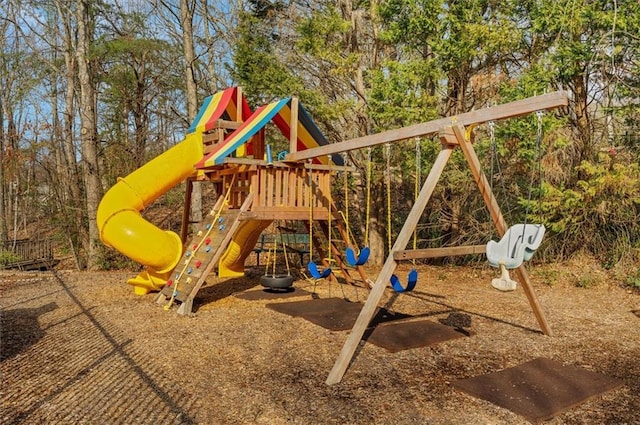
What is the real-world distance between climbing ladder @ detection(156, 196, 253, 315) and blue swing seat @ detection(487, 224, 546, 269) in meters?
3.84

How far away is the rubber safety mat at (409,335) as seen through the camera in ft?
17.6

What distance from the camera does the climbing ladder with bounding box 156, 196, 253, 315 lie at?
693 centimetres

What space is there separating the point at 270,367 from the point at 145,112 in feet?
51.9

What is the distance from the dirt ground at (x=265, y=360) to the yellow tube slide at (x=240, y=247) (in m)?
1.56

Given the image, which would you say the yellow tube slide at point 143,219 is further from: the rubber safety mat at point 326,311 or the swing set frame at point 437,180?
the swing set frame at point 437,180

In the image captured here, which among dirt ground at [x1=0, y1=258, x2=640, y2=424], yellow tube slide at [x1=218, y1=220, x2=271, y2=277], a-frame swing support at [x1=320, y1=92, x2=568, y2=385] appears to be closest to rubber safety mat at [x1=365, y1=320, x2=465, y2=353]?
dirt ground at [x1=0, y1=258, x2=640, y2=424]

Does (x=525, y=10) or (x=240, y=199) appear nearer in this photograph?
(x=240, y=199)

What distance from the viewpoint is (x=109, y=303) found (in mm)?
7668

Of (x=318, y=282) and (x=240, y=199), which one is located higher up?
(x=240, y=199)

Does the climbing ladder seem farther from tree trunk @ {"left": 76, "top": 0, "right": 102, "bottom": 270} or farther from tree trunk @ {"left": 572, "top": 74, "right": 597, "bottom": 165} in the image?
tree trunk @ {"left": 572, "top": 74, "right": 597, "bottom": 165}

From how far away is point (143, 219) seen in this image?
24.7 ft

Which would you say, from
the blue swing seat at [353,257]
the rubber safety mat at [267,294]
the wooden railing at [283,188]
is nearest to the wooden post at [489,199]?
the blue swing seat at [353,257]

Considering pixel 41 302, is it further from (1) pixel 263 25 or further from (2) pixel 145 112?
(2) pixel 145 112

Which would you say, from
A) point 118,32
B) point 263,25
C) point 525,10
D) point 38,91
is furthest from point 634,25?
point 38,91
